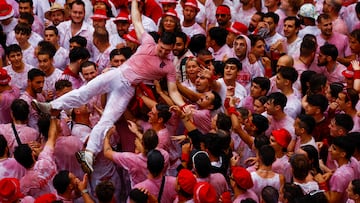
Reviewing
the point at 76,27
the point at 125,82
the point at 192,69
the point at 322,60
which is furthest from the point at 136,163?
the point at 76,27

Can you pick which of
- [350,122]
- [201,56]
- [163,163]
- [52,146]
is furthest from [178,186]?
[201,56]

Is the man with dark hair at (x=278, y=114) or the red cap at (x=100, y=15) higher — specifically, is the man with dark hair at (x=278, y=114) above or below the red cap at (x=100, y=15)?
below

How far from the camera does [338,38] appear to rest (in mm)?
11656

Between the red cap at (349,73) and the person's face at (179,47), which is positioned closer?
the red cap at (349,73)

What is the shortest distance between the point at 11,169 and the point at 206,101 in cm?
234

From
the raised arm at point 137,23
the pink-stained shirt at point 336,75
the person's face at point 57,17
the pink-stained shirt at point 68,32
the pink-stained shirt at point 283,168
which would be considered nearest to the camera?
the pink-stained shirt at point 283,168

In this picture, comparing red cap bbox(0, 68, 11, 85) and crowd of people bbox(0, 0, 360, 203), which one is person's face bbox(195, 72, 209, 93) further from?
red cap bbox(0, 68, 11, 85)

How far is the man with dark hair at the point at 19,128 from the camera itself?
9.07 metres

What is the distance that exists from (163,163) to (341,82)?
11.5 ft

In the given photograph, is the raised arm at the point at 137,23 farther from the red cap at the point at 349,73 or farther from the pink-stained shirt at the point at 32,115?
the red cap at the point at 349,73

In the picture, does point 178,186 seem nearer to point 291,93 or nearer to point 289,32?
point 291,93

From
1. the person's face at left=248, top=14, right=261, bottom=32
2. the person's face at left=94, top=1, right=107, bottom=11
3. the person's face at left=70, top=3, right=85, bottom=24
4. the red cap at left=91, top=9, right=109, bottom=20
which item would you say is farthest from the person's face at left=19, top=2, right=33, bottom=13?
the person's face at left=248, top=14, right=261, bottom=32

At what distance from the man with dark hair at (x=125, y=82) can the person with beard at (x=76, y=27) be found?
2.51m

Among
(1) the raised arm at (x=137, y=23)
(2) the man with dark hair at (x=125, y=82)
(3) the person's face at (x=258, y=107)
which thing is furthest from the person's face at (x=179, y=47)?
(3) the person's face at (x=258, y=107)
